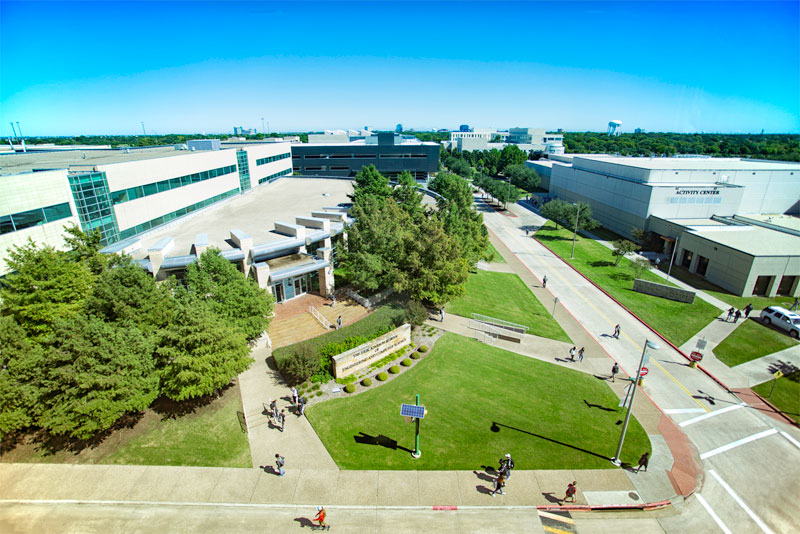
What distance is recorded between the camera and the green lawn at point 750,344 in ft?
93.9

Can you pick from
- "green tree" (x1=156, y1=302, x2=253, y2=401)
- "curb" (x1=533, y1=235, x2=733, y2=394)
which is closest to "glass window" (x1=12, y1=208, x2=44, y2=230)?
"green tree" (x1=156, y1=302, x2=253, y2=401)

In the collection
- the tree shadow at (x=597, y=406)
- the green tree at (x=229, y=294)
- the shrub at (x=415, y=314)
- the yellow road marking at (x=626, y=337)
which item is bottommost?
the yellow road marking at (x=626, y=337)

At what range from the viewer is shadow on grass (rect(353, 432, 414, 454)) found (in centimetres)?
1973

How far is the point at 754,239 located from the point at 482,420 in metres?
42.8

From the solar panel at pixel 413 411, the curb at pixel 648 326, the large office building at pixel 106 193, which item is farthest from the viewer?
the curb at pixel 648 326

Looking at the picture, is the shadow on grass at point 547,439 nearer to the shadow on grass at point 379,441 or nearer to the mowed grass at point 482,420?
the mowed grass at point 482,420

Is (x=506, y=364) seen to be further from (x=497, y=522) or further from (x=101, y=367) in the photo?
(x=101, y=367)

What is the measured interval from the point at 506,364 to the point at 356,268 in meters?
14.7

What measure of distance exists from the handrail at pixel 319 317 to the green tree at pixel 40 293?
15.1m

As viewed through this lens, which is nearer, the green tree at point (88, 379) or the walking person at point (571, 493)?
the walking person at point (571, 493)

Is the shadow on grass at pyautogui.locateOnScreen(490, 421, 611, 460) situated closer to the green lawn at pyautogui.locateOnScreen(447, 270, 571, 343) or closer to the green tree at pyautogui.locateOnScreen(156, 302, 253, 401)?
the green lawn at pyautogui.locateOnScreen(447, 270, 571, 343)

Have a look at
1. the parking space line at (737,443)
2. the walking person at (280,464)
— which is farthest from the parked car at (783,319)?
→ the walking person at (280,464)

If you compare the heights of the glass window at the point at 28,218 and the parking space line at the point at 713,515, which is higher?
the glass window at the point at 28,218

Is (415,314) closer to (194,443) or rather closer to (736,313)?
(194,443)
